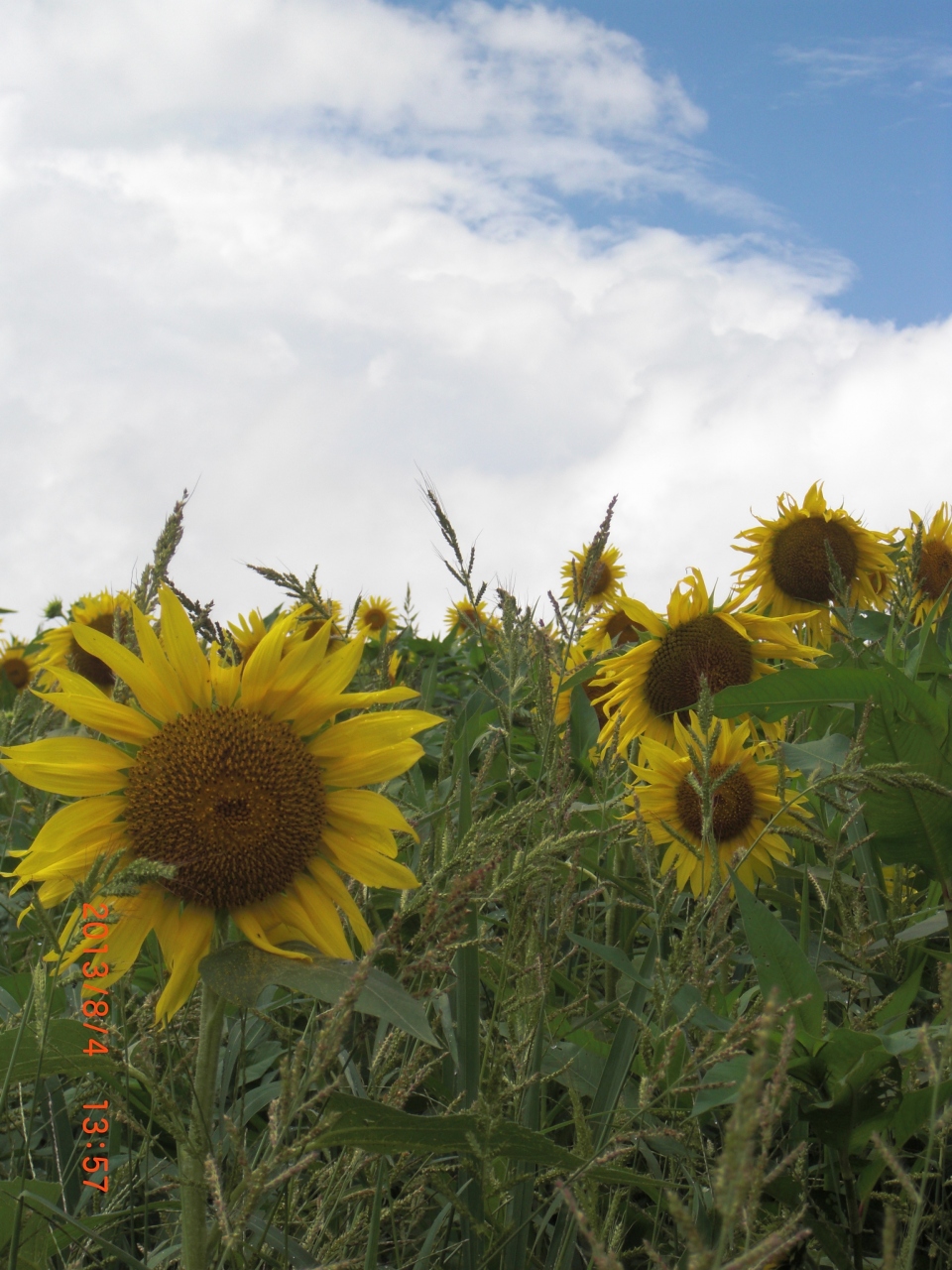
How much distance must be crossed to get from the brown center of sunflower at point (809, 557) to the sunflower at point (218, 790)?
12.3 ft

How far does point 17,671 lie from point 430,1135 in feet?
24.0

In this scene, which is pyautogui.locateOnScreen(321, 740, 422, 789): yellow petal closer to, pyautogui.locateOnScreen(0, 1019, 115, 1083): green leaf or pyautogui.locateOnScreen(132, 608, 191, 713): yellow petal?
pyautogui.locateOnScreen(132, 608, 191, 713): yellow petal

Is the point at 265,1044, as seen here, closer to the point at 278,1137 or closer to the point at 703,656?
the point at 278,1137

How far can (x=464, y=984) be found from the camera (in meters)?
1.52

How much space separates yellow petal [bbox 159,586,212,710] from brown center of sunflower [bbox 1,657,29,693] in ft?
22.1

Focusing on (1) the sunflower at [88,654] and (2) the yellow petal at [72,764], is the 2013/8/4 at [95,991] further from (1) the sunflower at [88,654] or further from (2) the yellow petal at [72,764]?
(1) the sunflower at [88,654]

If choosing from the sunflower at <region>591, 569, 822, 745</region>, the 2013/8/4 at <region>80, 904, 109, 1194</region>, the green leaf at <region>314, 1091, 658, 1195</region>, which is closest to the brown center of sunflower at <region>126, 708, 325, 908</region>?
the 2013/8/4 at <region>80, 904, 109, 1194</region>

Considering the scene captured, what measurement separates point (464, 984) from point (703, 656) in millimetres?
1893

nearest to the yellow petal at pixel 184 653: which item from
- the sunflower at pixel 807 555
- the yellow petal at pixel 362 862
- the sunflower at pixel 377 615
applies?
the yellow petal at pixel 362 862

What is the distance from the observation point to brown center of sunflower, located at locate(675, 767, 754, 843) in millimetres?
2631

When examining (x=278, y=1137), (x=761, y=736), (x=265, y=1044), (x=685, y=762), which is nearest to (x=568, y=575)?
(x=761, y=736)

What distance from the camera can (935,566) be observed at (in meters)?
5.04

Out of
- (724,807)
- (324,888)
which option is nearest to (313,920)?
(324,888)

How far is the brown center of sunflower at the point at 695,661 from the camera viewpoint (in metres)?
3.20
